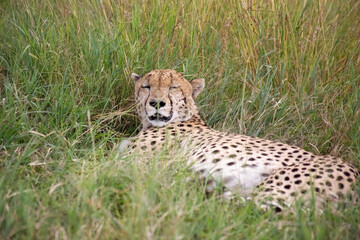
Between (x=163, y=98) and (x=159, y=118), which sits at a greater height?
(x=163, y=98)

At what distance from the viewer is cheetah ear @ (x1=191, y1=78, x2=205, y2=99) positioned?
12.7ft

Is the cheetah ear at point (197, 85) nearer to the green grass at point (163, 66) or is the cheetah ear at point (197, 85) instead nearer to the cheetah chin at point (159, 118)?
the green grass at point (163, 66)

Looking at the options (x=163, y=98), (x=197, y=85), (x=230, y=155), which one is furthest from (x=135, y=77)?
(x=230, y=155)

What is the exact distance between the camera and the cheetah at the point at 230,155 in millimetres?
2738

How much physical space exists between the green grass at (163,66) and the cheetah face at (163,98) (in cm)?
21

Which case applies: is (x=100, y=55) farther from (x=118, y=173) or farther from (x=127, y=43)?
(x=118, y=173)

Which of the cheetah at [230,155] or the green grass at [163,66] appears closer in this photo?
the green grass at [163,66]

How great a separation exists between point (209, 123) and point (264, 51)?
0.76 m

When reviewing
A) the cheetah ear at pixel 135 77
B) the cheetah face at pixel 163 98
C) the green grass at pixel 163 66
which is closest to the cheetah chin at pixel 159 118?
the cheetah face at pixel 163 98

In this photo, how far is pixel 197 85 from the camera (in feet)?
12.8

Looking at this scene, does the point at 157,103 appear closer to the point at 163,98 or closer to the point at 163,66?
the point at 163,98

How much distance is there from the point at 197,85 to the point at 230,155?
926mm

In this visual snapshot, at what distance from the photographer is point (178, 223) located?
83.3 inches

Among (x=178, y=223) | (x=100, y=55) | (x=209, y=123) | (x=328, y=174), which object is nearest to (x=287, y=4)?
(x=209, y=123)
